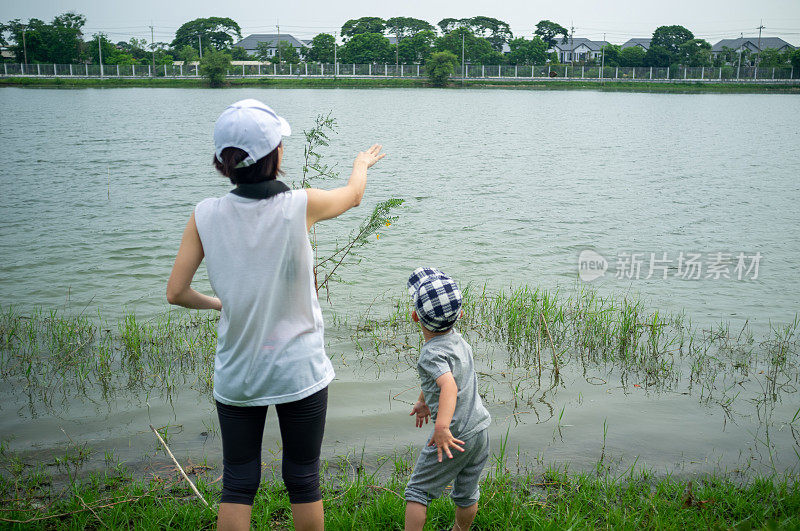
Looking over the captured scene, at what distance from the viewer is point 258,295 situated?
2.23m

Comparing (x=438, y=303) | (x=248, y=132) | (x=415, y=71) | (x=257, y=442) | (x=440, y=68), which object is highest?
(x=415, y=71)

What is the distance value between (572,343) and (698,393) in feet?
4.25

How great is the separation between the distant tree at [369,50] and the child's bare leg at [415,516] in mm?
111421

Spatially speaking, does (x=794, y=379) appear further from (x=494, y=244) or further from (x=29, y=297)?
(x=29, y=297)

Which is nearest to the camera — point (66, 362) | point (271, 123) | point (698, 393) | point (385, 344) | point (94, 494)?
point (271, 123)

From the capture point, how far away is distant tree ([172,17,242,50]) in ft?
395

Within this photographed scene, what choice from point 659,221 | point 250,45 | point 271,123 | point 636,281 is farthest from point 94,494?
point 250,45

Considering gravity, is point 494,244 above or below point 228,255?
below

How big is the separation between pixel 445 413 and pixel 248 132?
1.27 meters

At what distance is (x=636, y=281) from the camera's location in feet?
29.6

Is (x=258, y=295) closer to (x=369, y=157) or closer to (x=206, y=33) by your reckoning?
(x=369, y=157)

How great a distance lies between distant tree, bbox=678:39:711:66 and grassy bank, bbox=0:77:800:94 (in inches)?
595

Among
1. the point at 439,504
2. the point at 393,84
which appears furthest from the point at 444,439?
the point at 393,84

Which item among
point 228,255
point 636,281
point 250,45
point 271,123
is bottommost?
point 636,281
